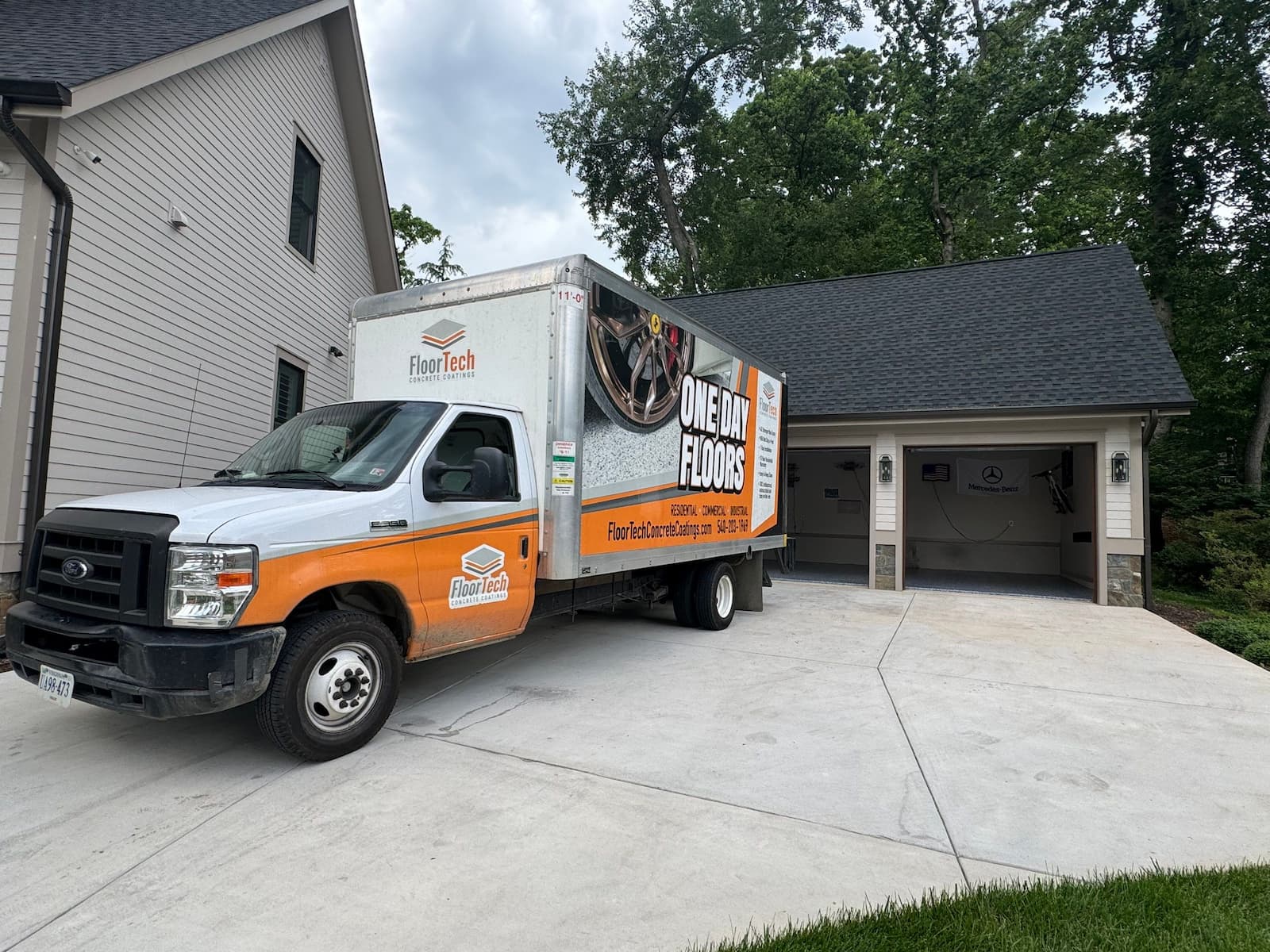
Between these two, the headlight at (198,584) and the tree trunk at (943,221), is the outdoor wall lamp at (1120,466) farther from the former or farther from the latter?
the tree trunk at (943,221)

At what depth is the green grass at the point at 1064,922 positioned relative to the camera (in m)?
2.25


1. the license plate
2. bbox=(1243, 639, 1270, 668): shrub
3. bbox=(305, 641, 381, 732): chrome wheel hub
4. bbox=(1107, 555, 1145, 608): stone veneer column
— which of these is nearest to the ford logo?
the license plate

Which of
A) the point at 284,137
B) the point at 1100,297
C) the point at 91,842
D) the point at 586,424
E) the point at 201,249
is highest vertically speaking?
the point at 284,137

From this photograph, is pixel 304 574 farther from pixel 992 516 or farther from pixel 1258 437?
pixel 1258 437

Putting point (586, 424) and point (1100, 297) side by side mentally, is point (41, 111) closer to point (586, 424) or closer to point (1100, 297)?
point (586, 424)

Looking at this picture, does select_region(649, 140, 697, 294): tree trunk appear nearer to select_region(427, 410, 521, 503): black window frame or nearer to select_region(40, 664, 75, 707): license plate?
select_region(427, 410, 521, 503): black window frame

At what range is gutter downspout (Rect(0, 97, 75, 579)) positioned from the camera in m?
5.96

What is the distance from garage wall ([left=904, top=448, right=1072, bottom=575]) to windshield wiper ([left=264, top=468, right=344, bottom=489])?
13.4 meters

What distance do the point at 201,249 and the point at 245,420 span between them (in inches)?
87.5

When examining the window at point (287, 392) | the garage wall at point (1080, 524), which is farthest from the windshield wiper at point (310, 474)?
the garage wall at point (1080, 524)

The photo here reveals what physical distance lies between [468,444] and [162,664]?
2109 mm

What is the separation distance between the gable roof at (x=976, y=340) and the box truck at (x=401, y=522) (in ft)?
20.3

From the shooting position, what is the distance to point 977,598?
418 inches

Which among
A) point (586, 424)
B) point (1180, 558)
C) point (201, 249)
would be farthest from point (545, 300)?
point (1180, 558)
